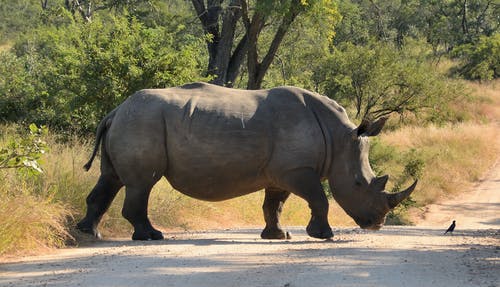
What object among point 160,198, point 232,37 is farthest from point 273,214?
point 232,37

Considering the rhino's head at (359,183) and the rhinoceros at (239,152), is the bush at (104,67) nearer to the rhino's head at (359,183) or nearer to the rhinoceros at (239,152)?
the rhinoceros at (239,152)

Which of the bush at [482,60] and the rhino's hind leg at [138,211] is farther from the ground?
the bush at [482,60]

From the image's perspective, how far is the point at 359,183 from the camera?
10.6 meters

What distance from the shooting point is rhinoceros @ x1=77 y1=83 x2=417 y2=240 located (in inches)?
408

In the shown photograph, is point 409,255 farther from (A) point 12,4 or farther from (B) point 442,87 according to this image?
(A) point 12,4

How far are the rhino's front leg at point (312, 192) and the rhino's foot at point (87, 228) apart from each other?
99.2 inches

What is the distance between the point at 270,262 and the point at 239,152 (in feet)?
8.42

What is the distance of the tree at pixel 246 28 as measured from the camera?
64.3 ft

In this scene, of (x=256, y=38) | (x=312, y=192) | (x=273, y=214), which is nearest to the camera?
(x=312, y=192)

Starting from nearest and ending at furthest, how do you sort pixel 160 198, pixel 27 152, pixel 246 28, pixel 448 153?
pixel 27 152, pixel 160 198, pixel 246 28, pixel 448 153

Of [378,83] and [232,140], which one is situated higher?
[378,83]

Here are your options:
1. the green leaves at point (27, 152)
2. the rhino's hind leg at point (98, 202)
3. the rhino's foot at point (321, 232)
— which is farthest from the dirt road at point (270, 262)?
the green leaves at point (27, 152)

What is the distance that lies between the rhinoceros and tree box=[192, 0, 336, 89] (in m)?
8.70

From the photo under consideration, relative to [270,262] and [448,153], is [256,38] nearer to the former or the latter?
[448,153]
